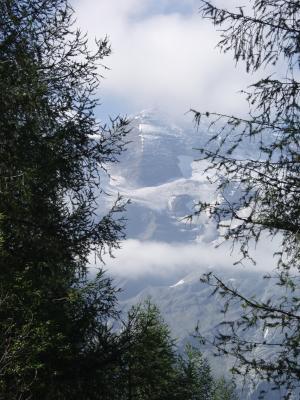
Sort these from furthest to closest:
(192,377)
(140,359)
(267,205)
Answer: (192,377)
(140,359)
(267,205)

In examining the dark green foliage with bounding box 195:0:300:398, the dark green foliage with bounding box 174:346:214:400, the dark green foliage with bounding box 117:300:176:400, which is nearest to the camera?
the dark green foliage with bounding box 195:0:300:398

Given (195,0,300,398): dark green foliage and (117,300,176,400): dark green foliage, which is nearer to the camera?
(195,0,300,398): dark green foliage

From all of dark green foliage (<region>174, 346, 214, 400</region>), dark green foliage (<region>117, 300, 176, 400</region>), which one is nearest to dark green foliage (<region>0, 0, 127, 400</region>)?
dark green foliage (<region>117, 300, 176, 400</region>)

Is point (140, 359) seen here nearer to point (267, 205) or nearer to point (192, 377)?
point (267, 205)

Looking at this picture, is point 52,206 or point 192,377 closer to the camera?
point 52,206

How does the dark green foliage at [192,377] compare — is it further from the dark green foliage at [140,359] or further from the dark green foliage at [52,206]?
the dark green foliage at [52,206]

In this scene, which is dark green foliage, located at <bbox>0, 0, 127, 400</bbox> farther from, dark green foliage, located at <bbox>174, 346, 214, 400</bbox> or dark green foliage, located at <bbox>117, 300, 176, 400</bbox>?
dark green foliage, located at <bbox>174, 346, 214, 400</bbox>

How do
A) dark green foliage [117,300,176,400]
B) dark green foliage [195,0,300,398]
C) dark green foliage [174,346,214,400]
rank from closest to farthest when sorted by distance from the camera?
dark green foliage [195,0,300,398], dark green foliage [117,300,176,400], dark green foliage [174,346,214,400]

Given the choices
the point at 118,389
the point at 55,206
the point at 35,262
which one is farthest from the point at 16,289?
the point at 118,389

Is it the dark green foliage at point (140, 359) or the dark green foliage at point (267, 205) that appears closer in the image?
the dark green foliage at point (267, 205)

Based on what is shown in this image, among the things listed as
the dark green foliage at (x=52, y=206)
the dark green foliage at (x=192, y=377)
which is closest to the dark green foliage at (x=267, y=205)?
the dark green foliage at (x=52, y=206)

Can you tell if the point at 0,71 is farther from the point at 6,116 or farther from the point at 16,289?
the point at 16,289

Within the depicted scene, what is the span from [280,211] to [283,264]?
62 centimetres

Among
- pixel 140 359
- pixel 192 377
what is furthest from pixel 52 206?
pixel 192 377
